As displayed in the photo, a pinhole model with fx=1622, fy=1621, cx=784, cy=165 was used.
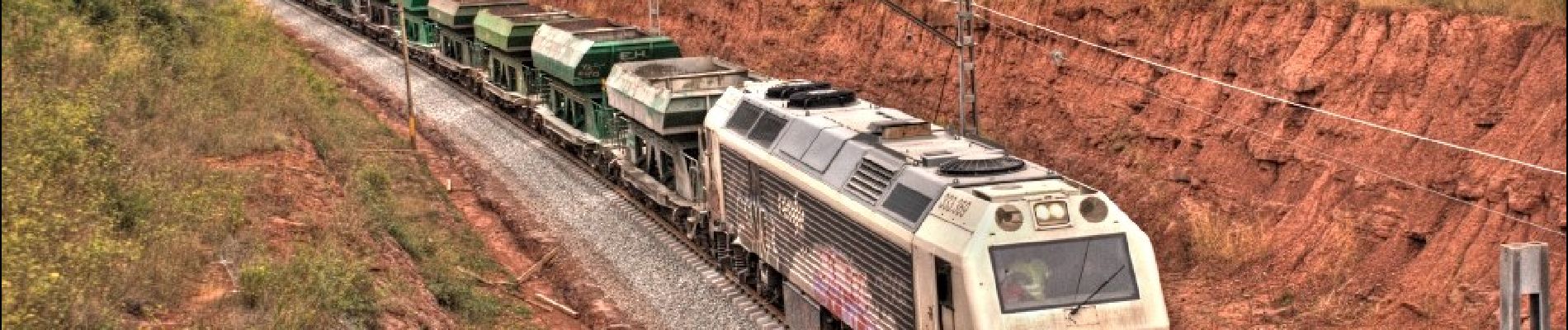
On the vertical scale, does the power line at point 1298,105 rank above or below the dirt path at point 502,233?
above

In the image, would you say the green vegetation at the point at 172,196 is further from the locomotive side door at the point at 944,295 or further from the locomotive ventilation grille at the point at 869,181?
the locomotive side door at the point at 944,295

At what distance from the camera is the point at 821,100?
2491cm

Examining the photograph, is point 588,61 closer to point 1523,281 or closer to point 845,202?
point 845,202

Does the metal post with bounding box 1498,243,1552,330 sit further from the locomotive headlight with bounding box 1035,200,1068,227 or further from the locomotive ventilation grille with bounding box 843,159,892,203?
the locomotive ventilation grille with bounding box 843,159,892,203

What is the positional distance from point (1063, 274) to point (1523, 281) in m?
6.23

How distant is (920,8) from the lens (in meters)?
42.2

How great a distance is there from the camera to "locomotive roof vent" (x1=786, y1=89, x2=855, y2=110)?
81.4ft

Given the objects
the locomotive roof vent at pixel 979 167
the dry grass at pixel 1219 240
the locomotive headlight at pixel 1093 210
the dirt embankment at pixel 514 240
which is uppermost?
the locomotive roof vent at pixel 979 167

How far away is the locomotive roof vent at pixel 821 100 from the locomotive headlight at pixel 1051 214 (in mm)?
7845

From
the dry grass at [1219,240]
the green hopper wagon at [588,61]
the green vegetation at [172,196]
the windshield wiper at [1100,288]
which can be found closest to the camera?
the green vegetation at [172,196]

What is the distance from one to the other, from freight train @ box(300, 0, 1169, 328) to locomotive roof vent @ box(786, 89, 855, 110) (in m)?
0.03

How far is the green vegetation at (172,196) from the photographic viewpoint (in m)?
15.8

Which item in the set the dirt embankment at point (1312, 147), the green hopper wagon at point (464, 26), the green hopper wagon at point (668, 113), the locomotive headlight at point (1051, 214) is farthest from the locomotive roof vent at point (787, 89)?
the green hopper wagon at point (464, 26)

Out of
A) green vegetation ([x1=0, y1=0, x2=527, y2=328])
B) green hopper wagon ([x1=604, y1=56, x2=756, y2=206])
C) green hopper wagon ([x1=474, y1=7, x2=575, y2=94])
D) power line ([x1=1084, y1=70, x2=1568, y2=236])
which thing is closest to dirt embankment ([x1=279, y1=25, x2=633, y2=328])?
green vegetation ([x1=0, y1=0, x2=527, y2=328])
